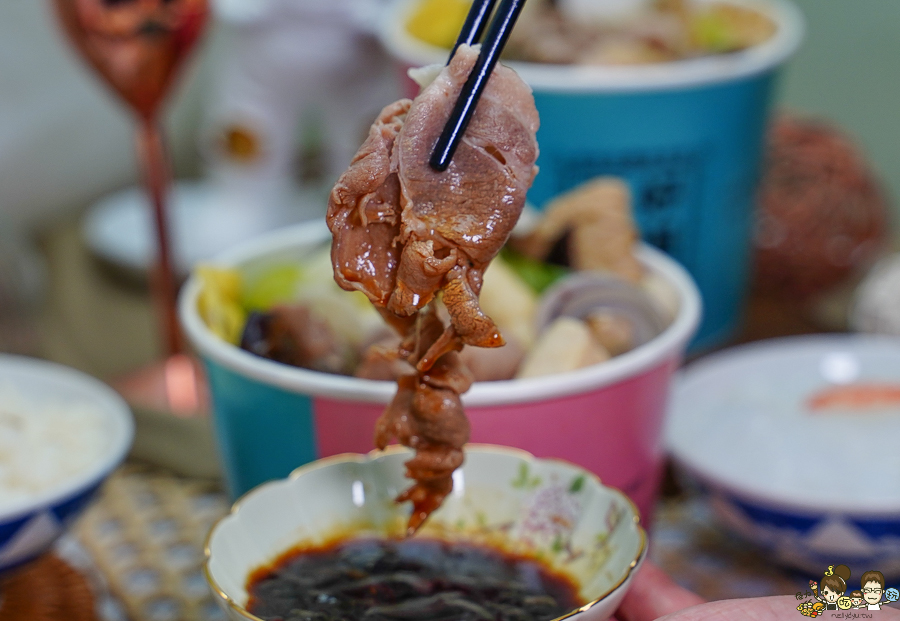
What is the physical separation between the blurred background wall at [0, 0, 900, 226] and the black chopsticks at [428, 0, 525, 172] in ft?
A: 3.57

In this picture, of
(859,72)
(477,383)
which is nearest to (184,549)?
(477,383)

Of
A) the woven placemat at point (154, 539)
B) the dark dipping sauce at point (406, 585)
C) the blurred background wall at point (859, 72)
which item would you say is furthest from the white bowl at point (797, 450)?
the blurred background wall at point (859, 72)

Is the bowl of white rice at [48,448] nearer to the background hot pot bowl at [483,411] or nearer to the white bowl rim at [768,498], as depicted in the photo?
the background hot pot bowl at [483,411]

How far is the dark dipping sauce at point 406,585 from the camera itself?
0.44 meters

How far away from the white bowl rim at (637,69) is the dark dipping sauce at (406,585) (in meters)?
0.49

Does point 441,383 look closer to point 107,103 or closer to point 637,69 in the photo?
point 637,69

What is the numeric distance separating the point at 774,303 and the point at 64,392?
2.58 feet

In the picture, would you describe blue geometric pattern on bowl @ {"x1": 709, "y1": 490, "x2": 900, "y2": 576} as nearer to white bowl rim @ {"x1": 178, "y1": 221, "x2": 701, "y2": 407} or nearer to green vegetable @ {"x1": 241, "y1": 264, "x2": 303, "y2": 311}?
white bowl rim @ {"x1": 178, "y1": 221, "x2": 701, "y2": 407}

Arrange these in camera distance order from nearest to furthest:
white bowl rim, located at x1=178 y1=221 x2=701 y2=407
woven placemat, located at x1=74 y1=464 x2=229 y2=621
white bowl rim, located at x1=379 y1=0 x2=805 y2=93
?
white bowl rim, located at x1=178 y1=221 x2=701 y2=407 → woven placemat, located at x1=74 y1=464 x2=229 y2=621 → white bowl rim, located at x1=379 y1=0 x2=805 y2=93

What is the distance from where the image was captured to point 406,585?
0.47m

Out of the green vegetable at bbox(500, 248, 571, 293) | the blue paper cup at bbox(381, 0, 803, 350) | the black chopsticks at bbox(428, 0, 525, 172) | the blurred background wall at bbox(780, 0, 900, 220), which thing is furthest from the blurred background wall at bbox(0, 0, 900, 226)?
the black chopsticks at bbox(428, 0, 525, 172)

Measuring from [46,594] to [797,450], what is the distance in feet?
1.80

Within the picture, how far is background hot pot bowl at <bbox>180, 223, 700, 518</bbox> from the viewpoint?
1.86 feet

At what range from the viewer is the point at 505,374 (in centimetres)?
61
